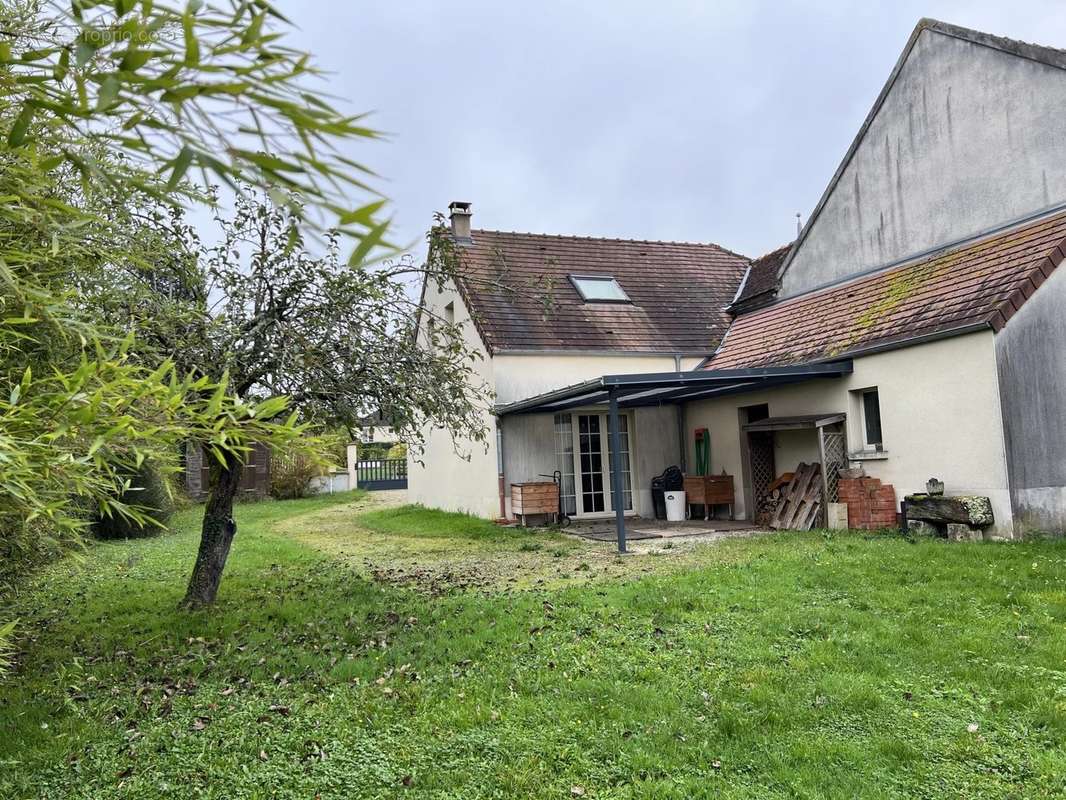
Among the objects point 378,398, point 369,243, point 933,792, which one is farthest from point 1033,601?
point 369,243

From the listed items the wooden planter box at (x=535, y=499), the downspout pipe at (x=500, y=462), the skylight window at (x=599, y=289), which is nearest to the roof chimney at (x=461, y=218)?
the skylight window at (x=599, y=289)

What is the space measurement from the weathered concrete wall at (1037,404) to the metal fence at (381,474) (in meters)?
22.5

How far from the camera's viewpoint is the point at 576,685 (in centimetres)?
440

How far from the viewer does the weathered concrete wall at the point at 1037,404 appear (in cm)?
840

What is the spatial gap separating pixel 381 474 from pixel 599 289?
51.5 feet

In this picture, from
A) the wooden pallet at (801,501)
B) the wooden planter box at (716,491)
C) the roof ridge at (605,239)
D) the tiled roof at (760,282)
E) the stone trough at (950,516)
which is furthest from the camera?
the roof ridge at (605,239)

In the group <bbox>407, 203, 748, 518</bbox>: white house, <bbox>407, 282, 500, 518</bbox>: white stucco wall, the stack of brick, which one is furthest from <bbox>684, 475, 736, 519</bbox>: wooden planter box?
<bbox>407, 282, 500, 518</bbox>: white stucco wall

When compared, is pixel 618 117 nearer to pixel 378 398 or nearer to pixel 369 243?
pixel 378 398

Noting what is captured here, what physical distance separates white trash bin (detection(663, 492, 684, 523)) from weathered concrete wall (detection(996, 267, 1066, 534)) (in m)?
5.88

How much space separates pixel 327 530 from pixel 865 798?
42.9 feet

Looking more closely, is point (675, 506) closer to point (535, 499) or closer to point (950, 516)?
point (535, 499)

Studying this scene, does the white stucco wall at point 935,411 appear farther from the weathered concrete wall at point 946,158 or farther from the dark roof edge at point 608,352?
the dark roof edge at point 608,352

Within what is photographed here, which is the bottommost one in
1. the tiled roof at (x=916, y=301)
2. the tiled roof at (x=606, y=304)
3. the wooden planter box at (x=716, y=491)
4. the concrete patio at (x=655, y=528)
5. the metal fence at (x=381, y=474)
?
the concrete patio at (x=655, y=528)

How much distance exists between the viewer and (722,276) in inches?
712
